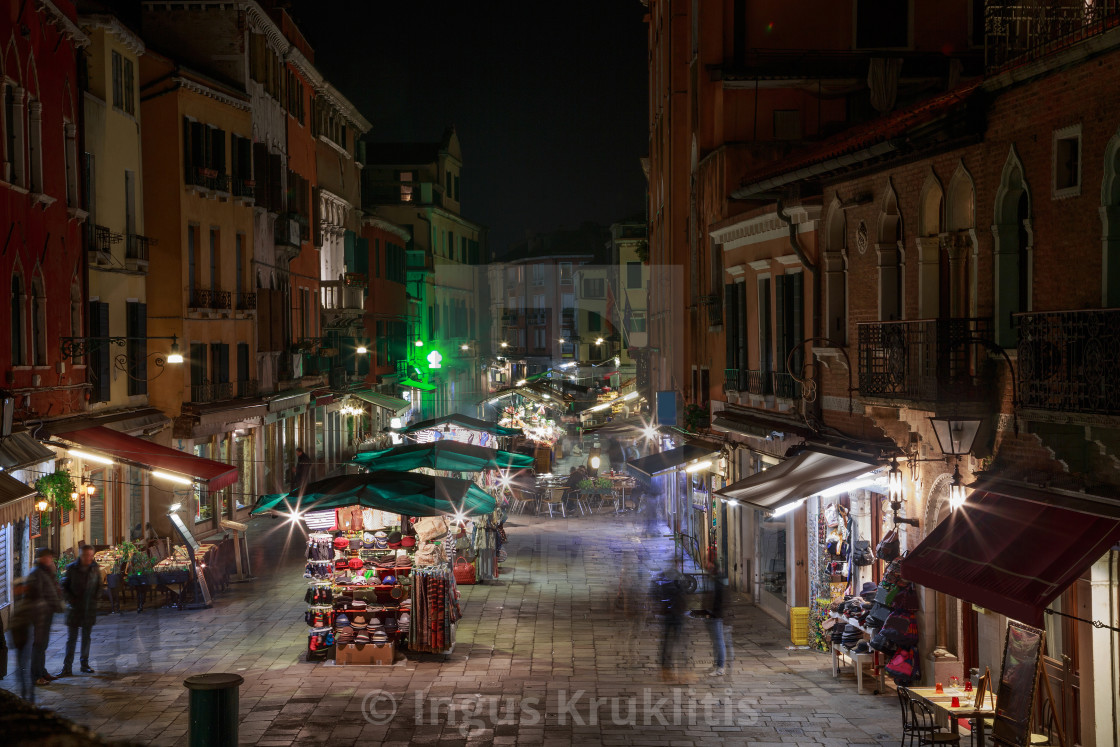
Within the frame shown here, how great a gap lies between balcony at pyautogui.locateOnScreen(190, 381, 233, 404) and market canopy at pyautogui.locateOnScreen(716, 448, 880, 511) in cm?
1585

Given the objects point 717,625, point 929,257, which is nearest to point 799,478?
point 929,257

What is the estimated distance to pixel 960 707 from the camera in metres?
11.0

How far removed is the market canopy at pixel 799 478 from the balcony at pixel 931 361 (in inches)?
75.6

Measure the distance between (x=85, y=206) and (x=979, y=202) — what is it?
16.8m

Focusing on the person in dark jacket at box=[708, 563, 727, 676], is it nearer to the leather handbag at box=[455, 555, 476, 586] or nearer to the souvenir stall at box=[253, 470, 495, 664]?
the souvenir stall at box=[253, 470, 495, 664]

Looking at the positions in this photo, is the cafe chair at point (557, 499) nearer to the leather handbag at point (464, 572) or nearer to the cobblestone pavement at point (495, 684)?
the leather handbag at point (464, 572)

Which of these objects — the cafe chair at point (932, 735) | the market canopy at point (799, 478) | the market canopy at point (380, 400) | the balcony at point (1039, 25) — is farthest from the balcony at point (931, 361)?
the market canopy at point (380, 400)

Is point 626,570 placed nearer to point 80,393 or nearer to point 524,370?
point 80,393

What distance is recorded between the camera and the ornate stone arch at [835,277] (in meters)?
15.6

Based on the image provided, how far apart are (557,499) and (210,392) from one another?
9.97 metres

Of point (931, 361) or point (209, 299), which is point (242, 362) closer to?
point (209, 299)

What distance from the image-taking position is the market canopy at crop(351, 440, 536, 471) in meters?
22.4

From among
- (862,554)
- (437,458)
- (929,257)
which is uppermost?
(929,257)

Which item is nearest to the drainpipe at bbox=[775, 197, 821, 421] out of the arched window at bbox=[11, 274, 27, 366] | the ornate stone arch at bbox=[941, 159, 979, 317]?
the ornate stone arch at bbox=[941, 159, 979, 317]
